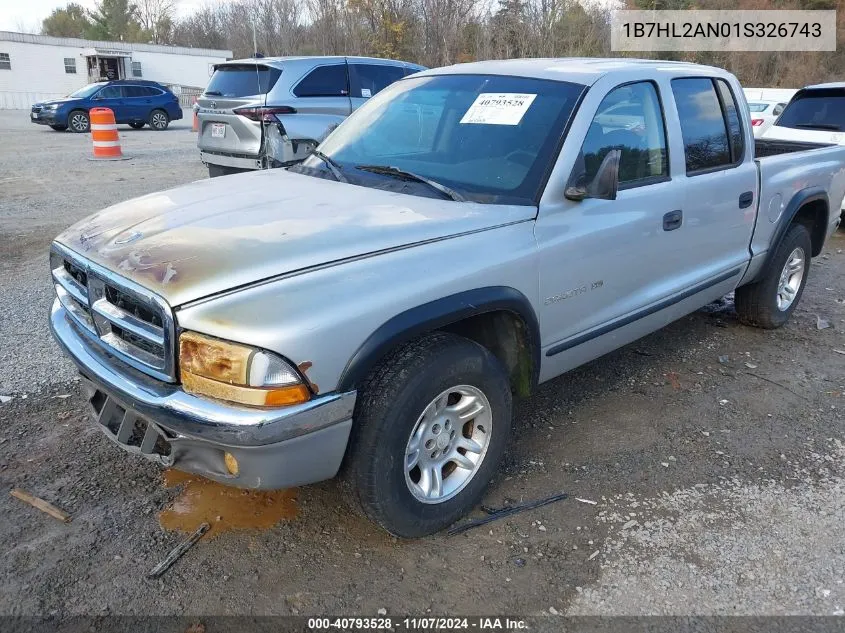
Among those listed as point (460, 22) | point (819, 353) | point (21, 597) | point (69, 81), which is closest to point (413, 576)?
point (21, 597)

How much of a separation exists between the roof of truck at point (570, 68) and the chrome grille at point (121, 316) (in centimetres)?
220

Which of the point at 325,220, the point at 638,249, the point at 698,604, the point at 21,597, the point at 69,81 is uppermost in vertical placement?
the point at 69,81

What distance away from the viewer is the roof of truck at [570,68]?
11.3 feet

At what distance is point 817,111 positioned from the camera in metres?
8.34

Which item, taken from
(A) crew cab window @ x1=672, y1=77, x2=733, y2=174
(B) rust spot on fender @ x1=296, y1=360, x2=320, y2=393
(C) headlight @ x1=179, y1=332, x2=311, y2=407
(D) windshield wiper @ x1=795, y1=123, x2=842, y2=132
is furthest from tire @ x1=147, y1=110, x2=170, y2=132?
(B) rust spot on fender @ x1=296, y1=360, x2=320, y2=393

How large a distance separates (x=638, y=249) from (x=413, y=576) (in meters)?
1.91

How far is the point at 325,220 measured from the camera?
275 cm

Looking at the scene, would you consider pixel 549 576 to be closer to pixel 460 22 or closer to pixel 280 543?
pixel 280 543

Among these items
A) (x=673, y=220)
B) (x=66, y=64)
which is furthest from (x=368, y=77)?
(x=66, y=64)

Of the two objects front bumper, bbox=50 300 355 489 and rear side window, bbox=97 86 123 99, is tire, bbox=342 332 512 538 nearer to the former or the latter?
front bumper, bbox=50 300 355 489

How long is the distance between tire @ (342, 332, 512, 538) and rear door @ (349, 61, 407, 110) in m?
7.57

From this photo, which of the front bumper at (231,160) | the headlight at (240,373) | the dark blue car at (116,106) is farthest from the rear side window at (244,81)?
the dark blue car at (116,106)

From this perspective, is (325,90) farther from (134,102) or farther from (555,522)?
(134,102)

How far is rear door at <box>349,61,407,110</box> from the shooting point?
9805mm
